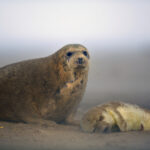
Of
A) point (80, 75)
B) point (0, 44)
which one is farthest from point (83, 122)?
point (0, 44)

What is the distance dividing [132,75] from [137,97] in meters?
0.32

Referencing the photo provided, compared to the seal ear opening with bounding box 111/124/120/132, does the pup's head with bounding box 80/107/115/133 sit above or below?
above

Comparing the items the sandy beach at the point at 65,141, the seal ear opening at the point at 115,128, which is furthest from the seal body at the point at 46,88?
the seal ear opening at the point at 115,128


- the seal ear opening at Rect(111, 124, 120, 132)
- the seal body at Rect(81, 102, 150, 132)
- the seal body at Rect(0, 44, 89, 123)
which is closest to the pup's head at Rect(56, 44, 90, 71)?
the seal body at Rect(0, 44, 89, 123)

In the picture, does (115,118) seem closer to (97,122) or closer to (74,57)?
(97,122)

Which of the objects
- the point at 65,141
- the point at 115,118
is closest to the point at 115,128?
the point at 115,118

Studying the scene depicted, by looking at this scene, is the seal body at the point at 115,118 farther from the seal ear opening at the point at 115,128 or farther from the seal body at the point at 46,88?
the seal body at the point at 46,88

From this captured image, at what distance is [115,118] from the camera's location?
3084 millimetres

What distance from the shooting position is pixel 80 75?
3.45 m

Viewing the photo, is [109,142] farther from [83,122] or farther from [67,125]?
[67,125]

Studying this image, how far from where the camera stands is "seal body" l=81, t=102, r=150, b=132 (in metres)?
2.97

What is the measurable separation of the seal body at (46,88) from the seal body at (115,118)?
1.49ft

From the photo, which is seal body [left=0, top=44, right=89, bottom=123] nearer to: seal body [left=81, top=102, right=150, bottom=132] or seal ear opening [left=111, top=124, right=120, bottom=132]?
seal body [left=81, top=102, right=150, bottom=132]

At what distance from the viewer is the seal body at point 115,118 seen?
297 cm
